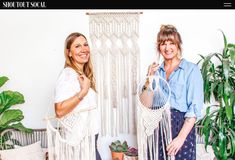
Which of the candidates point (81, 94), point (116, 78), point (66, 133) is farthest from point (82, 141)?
point (116, 78)

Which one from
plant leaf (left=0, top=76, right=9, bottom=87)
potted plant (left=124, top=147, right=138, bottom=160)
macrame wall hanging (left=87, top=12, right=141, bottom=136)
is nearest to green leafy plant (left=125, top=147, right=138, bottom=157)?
potted plant (left=124, top=147, right=138, bottom=160)

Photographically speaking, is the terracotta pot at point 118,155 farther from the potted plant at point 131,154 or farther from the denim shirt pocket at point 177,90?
the denim shirt pocket at point 177,90

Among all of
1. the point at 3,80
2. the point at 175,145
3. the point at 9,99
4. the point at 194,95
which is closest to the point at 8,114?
the point at 9,99

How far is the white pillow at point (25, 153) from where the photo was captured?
335 centimetres

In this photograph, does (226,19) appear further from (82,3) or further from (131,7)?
(82,3)

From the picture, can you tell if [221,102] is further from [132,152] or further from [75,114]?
[75,114]

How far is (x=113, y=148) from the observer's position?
3.67 meters

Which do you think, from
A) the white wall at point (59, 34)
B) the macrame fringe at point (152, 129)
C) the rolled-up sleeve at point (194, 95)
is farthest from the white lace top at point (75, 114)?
the white wall at point (59, 34)

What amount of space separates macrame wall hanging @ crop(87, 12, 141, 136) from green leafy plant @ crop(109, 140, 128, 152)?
159 millimetres

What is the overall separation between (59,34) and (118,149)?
1.18 m

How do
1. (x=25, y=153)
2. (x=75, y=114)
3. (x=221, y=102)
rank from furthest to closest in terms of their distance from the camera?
1. (x=221, y=102)
2. (x=25, y=153)
3. (x=75, y=114)

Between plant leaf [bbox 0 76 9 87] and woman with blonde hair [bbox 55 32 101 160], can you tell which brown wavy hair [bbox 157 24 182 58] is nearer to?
woman with blonde hair [bbox 55 32 101 160]

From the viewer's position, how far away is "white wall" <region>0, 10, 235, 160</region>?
3.68m

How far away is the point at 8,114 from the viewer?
3.58m
